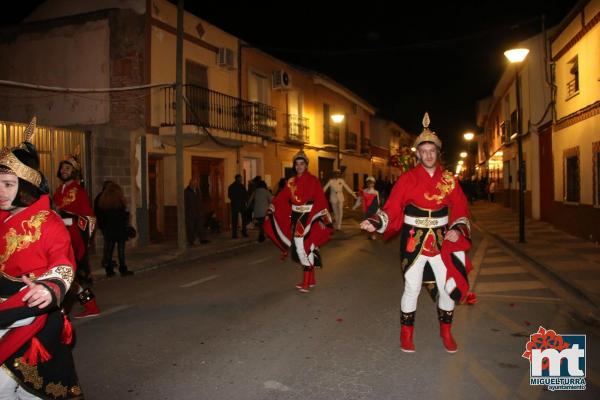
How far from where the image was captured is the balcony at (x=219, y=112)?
15391 millimetres

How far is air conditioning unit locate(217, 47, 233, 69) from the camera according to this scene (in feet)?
58.0

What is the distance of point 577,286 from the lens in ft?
25.5

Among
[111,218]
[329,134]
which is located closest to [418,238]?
[111,218]

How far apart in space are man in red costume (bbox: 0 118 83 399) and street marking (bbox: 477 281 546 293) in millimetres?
6459

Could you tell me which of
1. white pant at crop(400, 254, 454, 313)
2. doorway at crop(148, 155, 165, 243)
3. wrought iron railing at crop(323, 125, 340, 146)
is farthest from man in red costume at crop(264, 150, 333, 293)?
wrought iron railing at crop(323, 125, 340, 146)

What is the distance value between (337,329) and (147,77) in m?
11.0

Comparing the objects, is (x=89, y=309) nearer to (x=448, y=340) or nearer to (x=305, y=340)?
(x=305, y=340)

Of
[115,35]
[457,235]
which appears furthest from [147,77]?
[457,235]

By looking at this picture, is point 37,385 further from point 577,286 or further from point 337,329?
point 577,286

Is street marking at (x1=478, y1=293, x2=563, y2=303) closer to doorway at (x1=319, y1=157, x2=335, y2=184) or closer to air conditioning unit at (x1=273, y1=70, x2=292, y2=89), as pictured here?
air conditioning unit at (x1=273, y1=70, x2=292, y2=89)

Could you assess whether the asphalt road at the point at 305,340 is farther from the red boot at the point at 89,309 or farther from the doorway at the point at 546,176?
the doorway at the point at 546,176

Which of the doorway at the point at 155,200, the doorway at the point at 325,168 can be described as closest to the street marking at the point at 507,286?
the doorway at the point at 155,200

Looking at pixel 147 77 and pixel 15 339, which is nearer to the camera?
pixel 15 339

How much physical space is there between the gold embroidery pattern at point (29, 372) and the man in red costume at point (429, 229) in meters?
2.92
